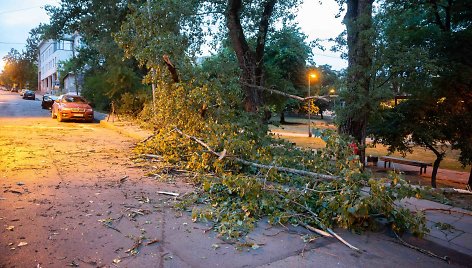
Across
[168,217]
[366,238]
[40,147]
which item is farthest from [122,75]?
[366,238]

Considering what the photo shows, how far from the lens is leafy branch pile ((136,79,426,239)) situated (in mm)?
4555

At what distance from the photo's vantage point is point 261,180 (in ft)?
19.3

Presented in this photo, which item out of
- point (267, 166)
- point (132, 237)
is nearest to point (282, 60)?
point (267, 166)

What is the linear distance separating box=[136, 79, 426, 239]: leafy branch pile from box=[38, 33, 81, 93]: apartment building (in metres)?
49.9

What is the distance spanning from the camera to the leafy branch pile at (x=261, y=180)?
4.55m

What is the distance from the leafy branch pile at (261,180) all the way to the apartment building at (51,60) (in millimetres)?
49900

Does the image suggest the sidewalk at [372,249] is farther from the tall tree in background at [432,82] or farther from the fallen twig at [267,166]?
the tall tree in background at [432,82]

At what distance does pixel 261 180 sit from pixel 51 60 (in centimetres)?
8254

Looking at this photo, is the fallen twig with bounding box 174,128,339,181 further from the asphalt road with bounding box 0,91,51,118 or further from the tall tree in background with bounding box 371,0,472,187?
the asphalt road with bounding box 0,91,51,118

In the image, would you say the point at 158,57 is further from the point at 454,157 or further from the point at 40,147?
the point at 454,157

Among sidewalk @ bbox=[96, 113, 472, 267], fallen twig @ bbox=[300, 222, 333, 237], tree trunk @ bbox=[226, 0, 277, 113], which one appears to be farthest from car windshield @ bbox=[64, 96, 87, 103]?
fallen twig @ bbox=[300, 222, 333, 237]

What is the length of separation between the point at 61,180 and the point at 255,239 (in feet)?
14.1

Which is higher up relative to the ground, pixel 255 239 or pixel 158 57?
pixel 158 57

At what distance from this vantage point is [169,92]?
10.4 m
